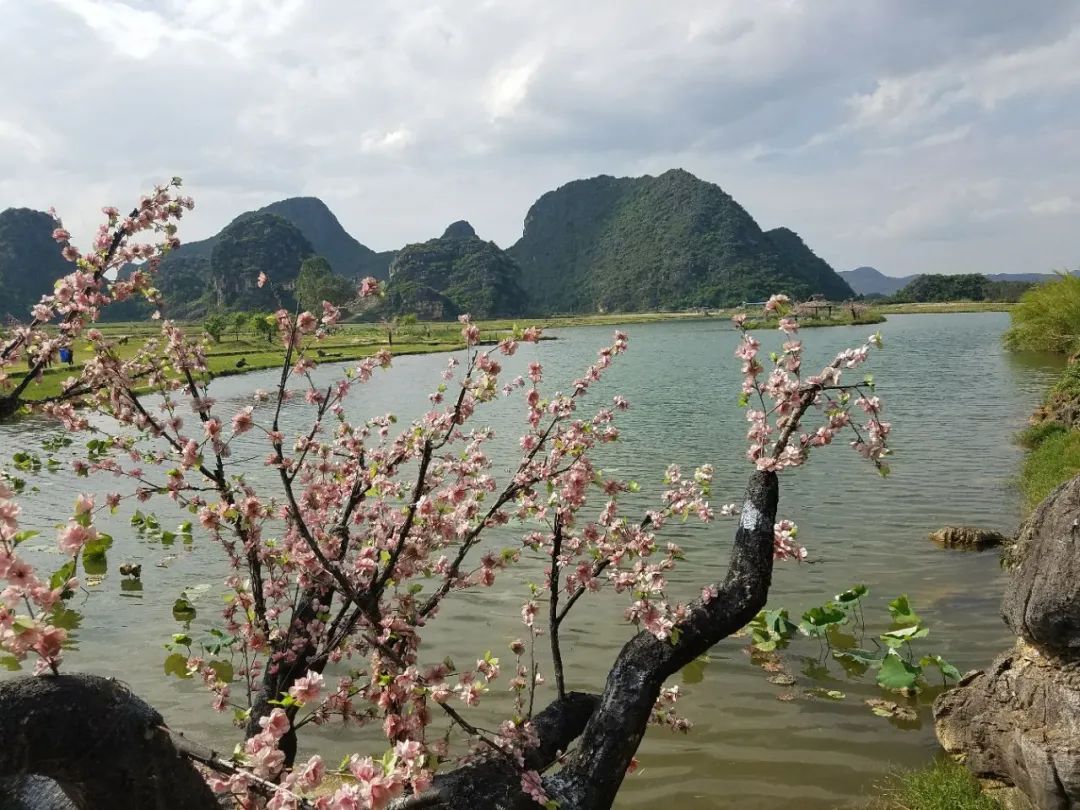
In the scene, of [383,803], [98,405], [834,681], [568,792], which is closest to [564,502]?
[568,792]

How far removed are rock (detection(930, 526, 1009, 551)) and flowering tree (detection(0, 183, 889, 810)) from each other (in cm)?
864

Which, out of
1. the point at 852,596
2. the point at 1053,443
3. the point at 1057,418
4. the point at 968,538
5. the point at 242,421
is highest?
the point at 242,421

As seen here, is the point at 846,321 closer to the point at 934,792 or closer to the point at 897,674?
the point at 897,674

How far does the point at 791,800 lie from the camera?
688cm

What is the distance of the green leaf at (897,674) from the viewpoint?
8434 mm

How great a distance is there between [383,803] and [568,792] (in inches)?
64.9

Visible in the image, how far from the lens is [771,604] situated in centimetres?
1129

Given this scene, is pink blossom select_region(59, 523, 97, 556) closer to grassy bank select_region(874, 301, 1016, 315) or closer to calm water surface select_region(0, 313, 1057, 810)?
Answer: calm water surface select_region(0, 313, 1057, 810)

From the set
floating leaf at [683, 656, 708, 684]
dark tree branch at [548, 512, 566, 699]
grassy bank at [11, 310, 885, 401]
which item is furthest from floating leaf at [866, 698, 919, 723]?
grassy bank at [11, 310, 885, 401]

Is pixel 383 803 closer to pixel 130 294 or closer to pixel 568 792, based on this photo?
pixel 568 792

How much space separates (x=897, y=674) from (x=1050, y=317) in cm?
5019

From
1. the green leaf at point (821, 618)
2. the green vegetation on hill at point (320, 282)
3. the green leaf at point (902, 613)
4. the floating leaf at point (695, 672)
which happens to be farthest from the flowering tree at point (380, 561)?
the green vegetation on hill at point (320, 282)

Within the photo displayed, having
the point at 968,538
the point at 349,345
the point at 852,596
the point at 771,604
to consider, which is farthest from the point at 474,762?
the point at 349,345

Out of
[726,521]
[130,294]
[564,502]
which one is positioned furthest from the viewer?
[726,521]
